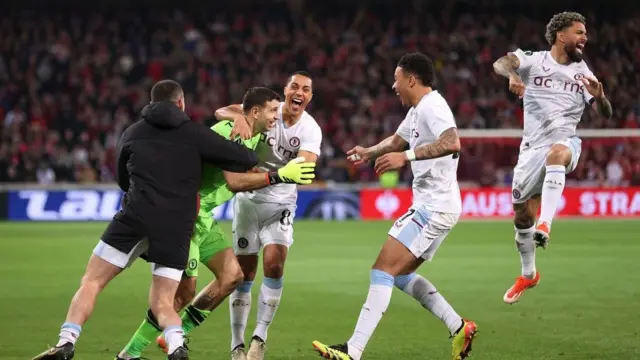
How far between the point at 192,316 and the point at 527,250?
4152 mm

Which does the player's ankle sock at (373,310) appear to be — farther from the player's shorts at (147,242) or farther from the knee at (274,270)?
the player's shorts at (147,242)

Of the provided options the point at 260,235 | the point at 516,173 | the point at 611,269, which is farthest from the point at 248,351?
the point at 611,269

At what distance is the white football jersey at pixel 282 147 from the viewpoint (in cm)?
897

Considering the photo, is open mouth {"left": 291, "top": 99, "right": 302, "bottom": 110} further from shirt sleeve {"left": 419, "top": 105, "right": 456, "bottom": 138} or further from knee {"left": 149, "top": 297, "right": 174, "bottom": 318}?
knee {"left": 149, "top": 297, "right": 174, "bottom": 318}

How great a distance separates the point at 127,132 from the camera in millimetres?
7277

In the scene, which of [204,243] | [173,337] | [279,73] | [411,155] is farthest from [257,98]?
[279,73]

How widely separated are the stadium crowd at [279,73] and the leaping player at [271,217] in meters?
18.1

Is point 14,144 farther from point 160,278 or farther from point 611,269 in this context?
point 160,278

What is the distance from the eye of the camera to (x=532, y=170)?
35.1 feet

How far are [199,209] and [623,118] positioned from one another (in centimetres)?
2207

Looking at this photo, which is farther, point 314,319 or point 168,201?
point 314,319

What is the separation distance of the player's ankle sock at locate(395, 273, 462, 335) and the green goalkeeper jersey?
1.55 m

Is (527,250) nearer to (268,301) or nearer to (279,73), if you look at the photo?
(268,301)

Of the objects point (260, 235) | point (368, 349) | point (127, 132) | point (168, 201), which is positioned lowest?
point (368, 349)
